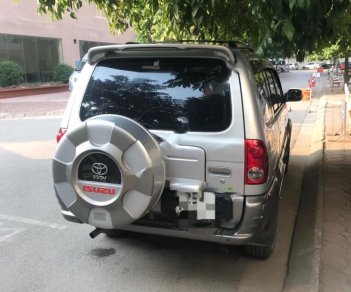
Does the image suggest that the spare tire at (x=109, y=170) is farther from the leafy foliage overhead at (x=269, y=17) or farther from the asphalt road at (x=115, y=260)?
the leafy foliage overhead at (x=269, y=17)

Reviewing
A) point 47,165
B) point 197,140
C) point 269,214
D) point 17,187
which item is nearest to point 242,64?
point 197,140

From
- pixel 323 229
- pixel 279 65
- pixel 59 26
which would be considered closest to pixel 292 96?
pixel 323 229

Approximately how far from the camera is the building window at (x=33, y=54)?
24.2 metres

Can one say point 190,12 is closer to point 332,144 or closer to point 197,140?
point 197,140

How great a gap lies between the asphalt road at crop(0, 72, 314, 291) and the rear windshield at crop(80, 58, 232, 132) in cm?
131

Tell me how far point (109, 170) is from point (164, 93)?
2.54 feet

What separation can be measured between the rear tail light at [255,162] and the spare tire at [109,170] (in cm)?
63

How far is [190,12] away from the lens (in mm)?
4406

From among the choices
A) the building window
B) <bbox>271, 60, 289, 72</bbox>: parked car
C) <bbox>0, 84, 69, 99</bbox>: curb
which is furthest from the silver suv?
the building window

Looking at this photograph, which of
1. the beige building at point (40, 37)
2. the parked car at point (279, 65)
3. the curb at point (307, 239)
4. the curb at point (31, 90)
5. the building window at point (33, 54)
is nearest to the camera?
the curb at point (307, 239)

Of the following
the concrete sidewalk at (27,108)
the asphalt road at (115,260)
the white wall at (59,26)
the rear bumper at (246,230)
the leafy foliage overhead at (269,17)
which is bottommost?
the concrete sidewalk at (27,108)

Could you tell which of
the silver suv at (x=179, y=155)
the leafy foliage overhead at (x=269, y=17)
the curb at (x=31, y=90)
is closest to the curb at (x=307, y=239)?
the silver suv at (x=179, y=155)

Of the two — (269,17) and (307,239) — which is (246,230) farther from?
(269,17)

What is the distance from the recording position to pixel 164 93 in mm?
3561
